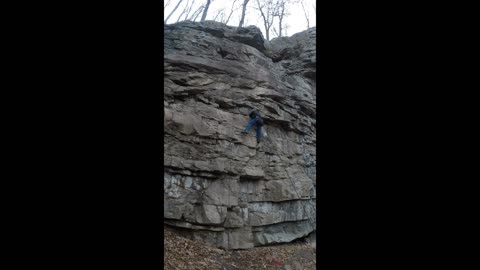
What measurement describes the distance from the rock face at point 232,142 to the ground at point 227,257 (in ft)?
1.08

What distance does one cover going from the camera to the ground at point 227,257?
7.94 m

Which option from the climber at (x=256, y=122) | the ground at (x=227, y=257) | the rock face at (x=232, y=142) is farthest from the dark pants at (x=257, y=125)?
the ground at (x=227, y=257)

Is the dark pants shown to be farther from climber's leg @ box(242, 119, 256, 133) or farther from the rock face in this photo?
Result: the rock face

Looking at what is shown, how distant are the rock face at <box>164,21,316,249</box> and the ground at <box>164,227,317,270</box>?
0.33m

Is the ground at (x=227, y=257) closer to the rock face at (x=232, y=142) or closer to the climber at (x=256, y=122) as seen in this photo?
the rock face at (x=232, y=142)

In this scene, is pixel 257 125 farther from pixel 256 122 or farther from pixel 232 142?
pixel 232 142

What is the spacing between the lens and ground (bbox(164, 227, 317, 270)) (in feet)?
26.1

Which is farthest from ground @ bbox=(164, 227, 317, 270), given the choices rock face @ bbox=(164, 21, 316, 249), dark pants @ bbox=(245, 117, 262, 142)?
dark pants @ bbox=(245, 117, 262, 142)

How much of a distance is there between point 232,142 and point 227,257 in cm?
388

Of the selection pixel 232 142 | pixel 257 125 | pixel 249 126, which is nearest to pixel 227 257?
pixel 232 142
